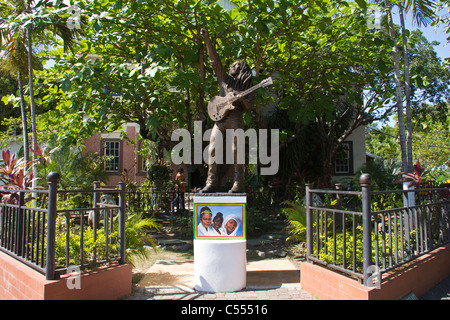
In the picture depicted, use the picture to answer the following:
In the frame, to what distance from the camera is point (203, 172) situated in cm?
1295

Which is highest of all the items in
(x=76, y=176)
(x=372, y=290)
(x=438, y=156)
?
(x=438, y=156)

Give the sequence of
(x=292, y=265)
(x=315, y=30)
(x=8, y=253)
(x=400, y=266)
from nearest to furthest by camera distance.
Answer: (x=400, y=266), (x=8, y=253), (x=292, y=265), (x=315, y=30)

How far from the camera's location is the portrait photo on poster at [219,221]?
4852mm

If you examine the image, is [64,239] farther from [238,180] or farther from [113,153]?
[113,153]

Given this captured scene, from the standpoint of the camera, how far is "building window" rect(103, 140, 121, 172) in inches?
705

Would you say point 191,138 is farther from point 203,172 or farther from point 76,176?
point 76,176

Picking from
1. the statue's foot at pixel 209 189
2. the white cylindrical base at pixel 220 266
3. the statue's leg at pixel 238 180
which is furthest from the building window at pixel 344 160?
the white cylindrical base at pixel 220 266

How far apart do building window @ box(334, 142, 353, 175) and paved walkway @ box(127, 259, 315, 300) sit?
974cm

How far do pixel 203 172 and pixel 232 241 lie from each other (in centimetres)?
825

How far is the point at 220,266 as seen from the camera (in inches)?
184

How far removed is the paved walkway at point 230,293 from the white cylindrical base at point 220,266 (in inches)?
4.3

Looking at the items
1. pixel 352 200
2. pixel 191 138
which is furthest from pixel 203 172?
pixel 352 200
